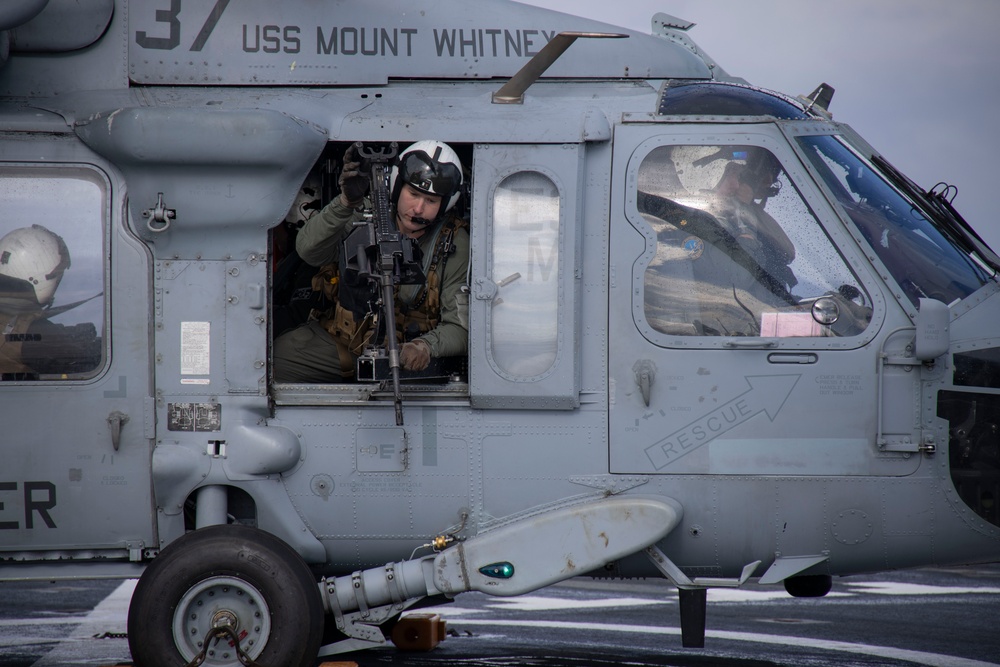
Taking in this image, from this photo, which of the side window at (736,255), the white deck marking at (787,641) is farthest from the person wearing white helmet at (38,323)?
the white deck marking at (787,641)

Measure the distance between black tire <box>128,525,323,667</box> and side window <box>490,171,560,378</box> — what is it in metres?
1.45

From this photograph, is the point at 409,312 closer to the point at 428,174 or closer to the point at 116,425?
the point at 428,174

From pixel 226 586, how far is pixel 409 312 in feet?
5.71

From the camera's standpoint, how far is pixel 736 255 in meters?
5.09

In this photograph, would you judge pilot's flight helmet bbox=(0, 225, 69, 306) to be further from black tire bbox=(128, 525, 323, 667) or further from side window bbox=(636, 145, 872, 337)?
side window bbox=(636, 145, 872, 337)

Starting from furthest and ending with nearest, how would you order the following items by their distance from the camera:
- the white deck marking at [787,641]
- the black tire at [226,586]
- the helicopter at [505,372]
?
the white deck marking at [787,641]
the helicopter at [505,372]
the black tire at [226,586]

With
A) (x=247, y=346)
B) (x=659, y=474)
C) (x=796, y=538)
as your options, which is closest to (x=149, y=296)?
(x=247, y=346)

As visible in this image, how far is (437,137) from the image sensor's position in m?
5.21

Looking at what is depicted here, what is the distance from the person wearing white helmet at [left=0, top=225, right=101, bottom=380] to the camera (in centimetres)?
511

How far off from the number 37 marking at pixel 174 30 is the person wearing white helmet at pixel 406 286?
1142 millimetres

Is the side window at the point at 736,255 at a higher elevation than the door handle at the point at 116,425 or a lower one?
higher

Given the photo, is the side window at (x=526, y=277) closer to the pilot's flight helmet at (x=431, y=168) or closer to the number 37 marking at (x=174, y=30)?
the pilot's flight helmet at (x=431, y=168)

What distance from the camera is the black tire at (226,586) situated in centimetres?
481

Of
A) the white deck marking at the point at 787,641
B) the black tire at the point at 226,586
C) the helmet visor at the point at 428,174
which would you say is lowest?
the white deck marking at the point at 787,641
